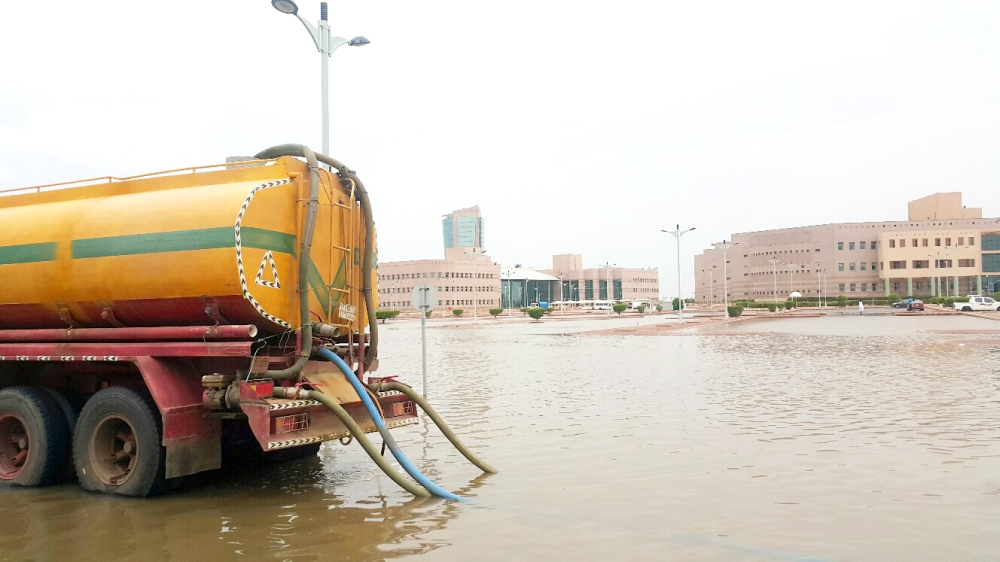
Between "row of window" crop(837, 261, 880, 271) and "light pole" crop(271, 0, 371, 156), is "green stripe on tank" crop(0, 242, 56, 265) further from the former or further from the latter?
"row of window" crop(837, 261, 880, 271)

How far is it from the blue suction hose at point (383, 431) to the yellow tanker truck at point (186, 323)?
0.09 feet

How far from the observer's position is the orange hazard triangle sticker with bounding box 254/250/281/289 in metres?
6.95

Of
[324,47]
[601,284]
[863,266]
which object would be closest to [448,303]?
[601,284]

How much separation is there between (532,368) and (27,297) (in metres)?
15.3

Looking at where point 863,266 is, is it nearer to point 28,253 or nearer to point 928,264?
point 928,264

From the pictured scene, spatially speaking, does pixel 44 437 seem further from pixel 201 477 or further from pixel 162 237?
pixel 162 237

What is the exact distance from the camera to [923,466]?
8133 millimetres

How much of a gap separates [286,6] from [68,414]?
9457 millimetres

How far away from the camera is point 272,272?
7086 millimetres

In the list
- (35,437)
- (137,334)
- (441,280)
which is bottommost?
(35,437)


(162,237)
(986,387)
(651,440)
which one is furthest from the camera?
(986,387)

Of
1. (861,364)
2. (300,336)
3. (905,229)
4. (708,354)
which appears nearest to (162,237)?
(300,336)


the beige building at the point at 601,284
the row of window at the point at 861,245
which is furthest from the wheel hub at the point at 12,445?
the beige building at the point at 601,284

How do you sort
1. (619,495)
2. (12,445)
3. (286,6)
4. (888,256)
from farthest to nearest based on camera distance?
(888,256) → (286,6) → (12,445) → (619,495)
